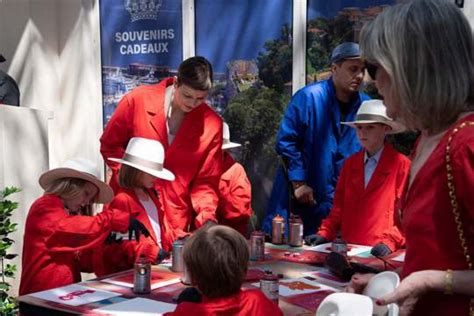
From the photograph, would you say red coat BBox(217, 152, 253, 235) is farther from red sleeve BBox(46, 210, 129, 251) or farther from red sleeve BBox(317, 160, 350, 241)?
red sleeve BBox(46, 210, 129, 251)

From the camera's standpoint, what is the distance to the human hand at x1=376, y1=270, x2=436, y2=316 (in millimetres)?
1284

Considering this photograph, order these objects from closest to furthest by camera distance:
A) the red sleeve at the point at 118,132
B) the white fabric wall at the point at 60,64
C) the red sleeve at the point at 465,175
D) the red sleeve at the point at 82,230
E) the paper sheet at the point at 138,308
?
the red sleeve at the point at 465,175 < the paper sheet at the point at 138,308 < the red sleeve at the point at 82,230 < the red sleeve at the point at 118,132 < the white fabric wall at the point at 60,64

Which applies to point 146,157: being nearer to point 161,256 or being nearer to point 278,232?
point 161,256

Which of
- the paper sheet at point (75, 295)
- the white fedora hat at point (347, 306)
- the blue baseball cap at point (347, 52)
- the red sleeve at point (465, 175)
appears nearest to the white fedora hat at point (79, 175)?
the paper sheet at point (75, 295)

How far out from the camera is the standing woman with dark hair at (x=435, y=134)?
4.12 feet

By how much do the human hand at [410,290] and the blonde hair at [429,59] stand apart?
30cm

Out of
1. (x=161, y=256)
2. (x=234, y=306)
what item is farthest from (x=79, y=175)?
(x=234, y=306)

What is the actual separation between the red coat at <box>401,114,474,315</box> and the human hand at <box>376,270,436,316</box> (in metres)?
0.02

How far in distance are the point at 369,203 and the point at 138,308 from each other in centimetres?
170

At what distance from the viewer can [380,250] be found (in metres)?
3.28

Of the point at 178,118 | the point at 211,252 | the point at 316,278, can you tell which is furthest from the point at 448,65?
the point at 178,118

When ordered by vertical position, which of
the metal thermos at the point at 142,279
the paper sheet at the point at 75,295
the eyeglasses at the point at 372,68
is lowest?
the paper sheet at the point at 75,295

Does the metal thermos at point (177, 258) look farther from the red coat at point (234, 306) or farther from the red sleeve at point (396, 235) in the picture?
the red sleeve at point (396, 235)

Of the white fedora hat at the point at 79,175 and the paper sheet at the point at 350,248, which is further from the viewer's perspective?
the paper sheet at the point at 350,248
